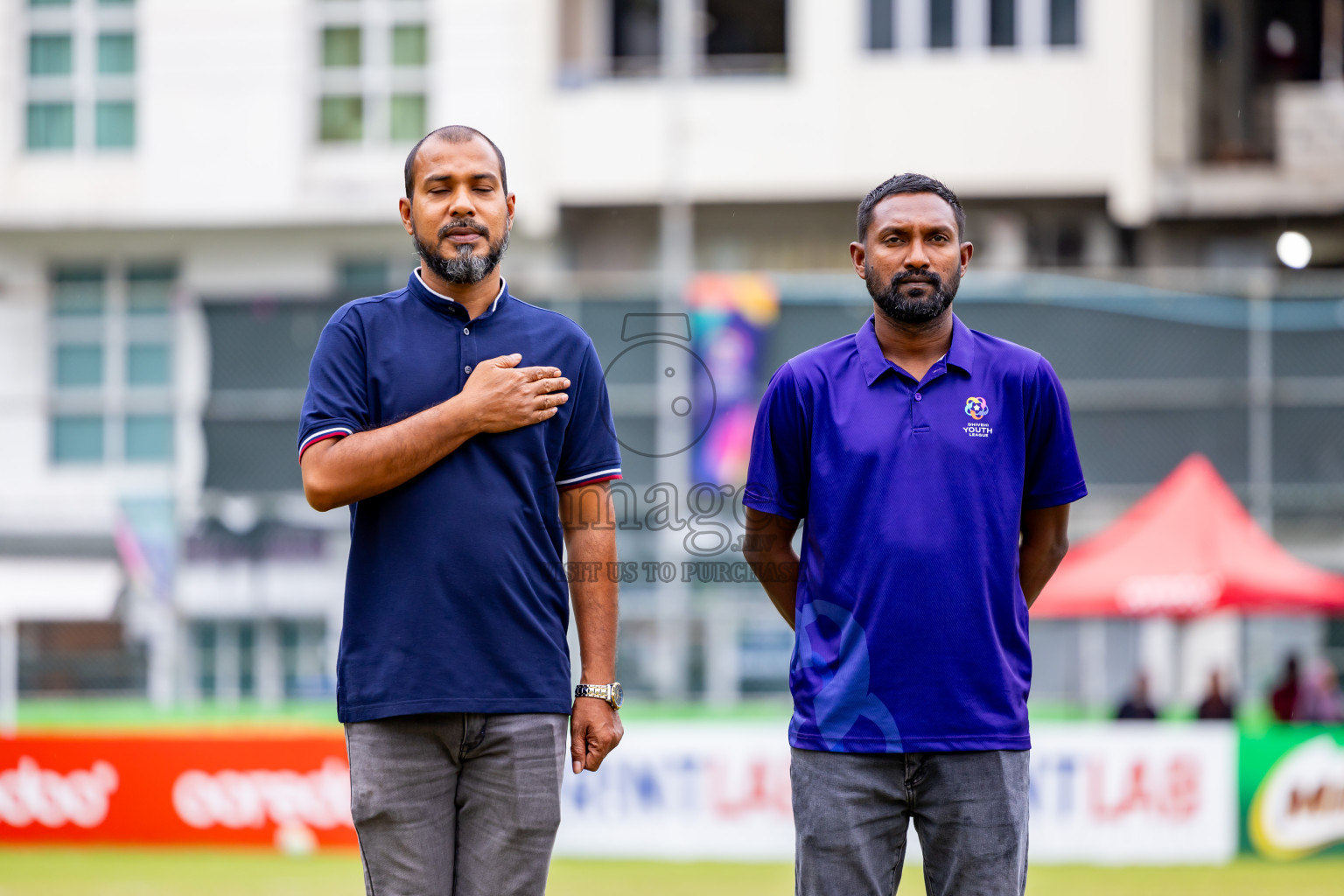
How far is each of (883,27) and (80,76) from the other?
10.6m

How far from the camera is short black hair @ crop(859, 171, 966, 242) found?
129 inches

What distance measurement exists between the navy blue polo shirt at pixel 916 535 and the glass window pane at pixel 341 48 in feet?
60.2

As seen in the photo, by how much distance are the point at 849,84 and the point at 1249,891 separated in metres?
12.4

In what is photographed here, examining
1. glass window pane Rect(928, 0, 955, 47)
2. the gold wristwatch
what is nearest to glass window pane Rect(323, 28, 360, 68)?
glass window pane Rect(928, 0, 955, 47)

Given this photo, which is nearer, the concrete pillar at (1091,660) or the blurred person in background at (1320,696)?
the blurred person in background at (1320,696)

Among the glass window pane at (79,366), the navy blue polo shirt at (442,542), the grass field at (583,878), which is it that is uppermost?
the glass window pane at (79,366)

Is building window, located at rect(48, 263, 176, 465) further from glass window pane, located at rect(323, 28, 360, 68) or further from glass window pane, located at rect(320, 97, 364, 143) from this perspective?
glass window pane, located at rect(323, 28, 360, 68)

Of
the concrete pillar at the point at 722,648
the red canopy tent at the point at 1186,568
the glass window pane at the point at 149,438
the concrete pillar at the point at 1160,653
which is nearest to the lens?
the red canopy tent at the point at 1186,568

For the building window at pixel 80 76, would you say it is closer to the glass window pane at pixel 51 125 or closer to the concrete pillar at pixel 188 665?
the glass window pane at pixel 51 125

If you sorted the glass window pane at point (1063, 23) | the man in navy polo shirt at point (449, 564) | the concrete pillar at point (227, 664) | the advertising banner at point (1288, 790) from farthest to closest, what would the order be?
the glass window pane at point (1063, 23) < the concrete pillar at point (227, 664) < the advertising banner at point (1288, 790) < the man in navy polo shirt at point (449, 564)

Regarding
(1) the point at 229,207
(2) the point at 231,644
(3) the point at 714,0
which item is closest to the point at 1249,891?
(2) the point at 231,644

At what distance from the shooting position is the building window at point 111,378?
20.0 metres

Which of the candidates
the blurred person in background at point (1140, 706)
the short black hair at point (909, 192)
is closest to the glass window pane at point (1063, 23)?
the blurred person in background at point (1140, 706)

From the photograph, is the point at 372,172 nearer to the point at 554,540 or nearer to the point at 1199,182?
the point at 1199,182
